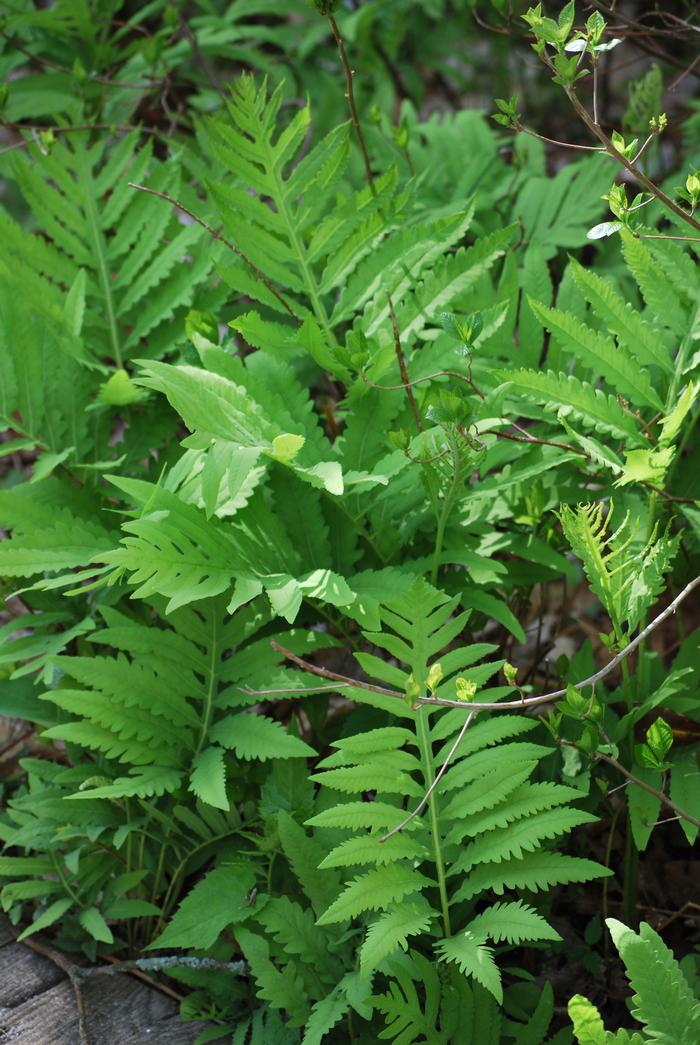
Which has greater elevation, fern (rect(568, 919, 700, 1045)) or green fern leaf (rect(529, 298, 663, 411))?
green fern leaf (rect(529, 298, 663, 411))

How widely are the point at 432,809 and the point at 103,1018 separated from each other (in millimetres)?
753

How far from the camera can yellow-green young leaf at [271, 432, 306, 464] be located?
1841 mm

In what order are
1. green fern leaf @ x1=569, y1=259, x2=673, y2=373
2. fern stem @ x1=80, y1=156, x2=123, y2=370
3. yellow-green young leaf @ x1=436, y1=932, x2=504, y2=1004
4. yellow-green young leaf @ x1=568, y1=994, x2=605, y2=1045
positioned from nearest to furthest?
yellow-green young leaf @ x1=568, y1=994, x2=605, y2=1045 → yellow-green young leaf @ x1=436, y1=932, x2=504, y2=1004 → green fern leaf @ x1=569, y1=259, x2=673, y2=373 → fern stem @ x1=80, y1=156, x2=123, y2=370

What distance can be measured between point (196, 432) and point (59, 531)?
0.40 metres

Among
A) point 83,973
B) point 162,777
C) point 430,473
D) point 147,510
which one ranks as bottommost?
point 83,973

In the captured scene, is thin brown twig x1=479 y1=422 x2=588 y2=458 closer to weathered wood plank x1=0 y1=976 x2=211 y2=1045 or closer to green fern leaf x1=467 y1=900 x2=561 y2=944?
green fern leaf x1=467 y1=900 x2=561 y2=944

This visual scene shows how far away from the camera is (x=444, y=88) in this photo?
4.77m

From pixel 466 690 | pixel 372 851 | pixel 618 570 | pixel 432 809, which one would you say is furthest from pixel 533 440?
pixel 372 851

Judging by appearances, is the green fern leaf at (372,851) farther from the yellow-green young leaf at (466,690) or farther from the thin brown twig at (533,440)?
the thin brown twig at (533,440)

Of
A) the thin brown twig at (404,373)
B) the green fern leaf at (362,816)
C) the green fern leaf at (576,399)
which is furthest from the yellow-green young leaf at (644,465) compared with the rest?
the green fern leaf at (362,816)

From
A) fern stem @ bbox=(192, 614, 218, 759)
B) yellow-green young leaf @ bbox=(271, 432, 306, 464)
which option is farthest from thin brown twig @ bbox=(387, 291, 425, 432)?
fern stem @ bbox=(192, 614, 218, 759)

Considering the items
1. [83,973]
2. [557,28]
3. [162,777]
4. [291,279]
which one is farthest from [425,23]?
[83,973]

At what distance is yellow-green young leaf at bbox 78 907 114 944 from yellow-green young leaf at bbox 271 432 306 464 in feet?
3.14

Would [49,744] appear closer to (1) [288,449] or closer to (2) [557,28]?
(1) [288,449]
